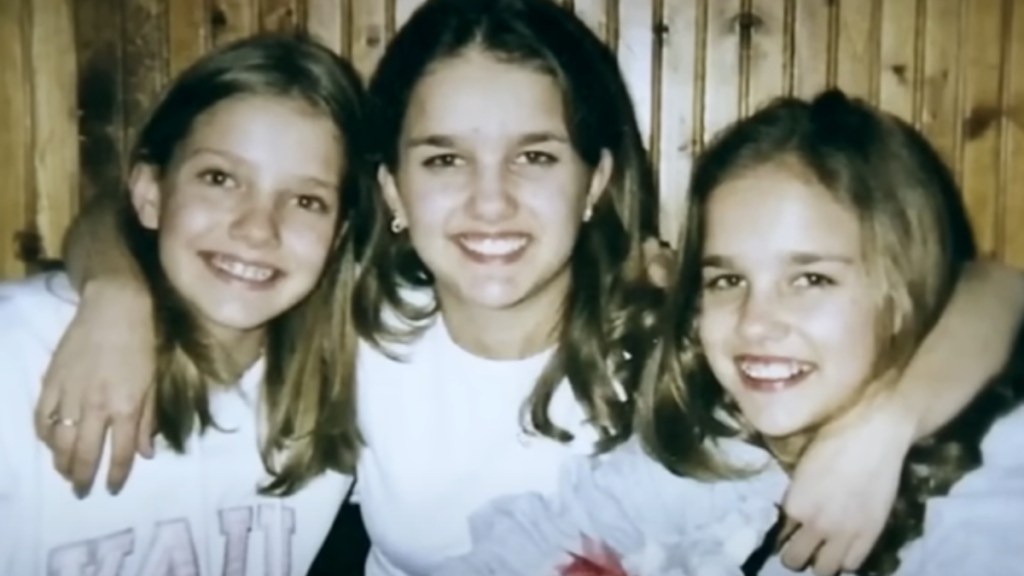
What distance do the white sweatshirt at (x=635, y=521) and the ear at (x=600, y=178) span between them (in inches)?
8.6

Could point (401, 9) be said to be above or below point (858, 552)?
above

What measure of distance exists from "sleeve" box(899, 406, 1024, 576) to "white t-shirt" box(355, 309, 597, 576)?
0.97 ft

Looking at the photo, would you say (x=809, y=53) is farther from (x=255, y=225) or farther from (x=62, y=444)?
(x=62, y=444)

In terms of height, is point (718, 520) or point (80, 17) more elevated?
point (80, 17)

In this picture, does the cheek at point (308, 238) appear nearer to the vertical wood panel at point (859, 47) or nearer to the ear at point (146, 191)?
the ear at point (146, 191)

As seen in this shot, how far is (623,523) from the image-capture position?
109cm

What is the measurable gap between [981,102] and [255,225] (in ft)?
2.10

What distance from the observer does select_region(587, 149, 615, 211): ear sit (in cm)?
107

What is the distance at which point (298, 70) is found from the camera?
3.53 feet

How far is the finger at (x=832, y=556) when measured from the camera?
1.05m

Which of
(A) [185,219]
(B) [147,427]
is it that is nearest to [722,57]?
(A) [185,219]

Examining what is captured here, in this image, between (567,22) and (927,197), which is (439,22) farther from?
(927,197)

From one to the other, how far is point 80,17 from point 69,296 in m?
0.24

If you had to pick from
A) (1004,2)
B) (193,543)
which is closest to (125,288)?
(193,543)
